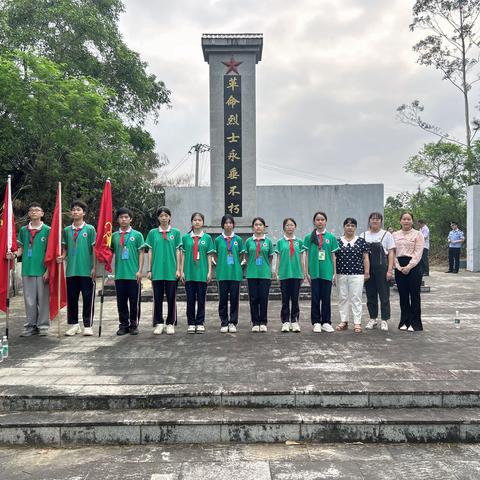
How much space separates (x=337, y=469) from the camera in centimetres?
263

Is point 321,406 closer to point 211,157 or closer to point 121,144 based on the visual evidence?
point 211,157

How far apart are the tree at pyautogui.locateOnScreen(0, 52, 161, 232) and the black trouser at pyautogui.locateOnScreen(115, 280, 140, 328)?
4.32m

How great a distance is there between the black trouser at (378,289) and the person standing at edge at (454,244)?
7983 millimetres

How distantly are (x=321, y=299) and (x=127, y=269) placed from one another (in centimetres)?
224

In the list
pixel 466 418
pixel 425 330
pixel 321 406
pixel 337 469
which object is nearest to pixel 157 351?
pixel 321 406

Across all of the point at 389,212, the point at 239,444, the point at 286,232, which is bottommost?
the point at 239,444

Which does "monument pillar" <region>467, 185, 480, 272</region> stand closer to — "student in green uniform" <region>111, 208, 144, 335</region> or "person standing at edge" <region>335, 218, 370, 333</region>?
"person standing at edge" <region>335, 218, 370, 333</region>

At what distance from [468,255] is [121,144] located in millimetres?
10647

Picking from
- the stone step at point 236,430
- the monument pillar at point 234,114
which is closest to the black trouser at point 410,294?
the stone step at point 236,430

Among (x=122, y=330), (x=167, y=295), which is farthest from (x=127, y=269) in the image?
(x=122, y=330)

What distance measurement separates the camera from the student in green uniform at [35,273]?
206 inches

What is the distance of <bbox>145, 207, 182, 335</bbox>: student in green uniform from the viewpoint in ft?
17.2

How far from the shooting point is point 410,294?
17.7 ft

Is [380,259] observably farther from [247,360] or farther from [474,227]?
Answer: [474,227]
